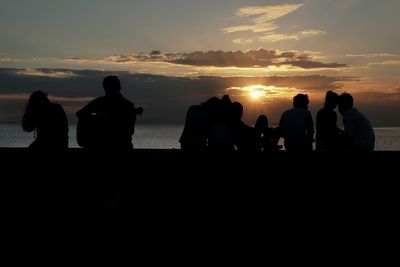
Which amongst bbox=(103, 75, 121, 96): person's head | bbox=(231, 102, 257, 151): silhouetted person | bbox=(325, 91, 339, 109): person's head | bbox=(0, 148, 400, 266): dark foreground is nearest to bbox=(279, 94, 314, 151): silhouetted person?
bbox=(325, 91, 339, 109): person's head

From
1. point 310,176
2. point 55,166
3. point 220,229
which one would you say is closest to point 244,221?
point 220,229

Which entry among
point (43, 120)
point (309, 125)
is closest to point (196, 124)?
point (309, 125)

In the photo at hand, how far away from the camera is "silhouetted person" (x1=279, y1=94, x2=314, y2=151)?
10.4 meters

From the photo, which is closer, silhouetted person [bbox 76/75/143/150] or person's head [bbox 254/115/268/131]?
silhouetted person [bbox 76/75/143/150]

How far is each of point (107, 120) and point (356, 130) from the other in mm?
3765

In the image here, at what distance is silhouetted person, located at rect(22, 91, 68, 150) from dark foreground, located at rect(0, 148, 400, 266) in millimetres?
181

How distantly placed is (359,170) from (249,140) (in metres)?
2.72

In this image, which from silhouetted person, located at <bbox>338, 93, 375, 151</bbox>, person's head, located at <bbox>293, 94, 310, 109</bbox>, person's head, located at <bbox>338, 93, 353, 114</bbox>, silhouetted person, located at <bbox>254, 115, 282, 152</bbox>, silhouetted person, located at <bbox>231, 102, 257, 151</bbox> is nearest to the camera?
silhouetted person, located at <bbox>338, 93, 375, 151</bbox>

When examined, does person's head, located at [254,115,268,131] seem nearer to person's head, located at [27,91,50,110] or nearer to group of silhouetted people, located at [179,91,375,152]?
group of silhouetted people, located at [179,91,375,152]

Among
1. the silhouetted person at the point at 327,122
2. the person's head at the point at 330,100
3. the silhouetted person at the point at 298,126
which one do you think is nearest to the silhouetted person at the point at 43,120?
the silhouetted person at the point at 327,122

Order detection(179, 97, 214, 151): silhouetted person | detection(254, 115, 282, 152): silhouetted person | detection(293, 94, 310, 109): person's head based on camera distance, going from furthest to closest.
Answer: detection(254, 115, 282, 152): silhouetted person, detection(293, 94, 310, 109): person's head, detection(179, 97, 214, 151): silhouetted person

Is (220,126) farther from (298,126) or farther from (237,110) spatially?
(298,126)

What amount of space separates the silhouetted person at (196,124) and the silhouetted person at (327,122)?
6.31 ft

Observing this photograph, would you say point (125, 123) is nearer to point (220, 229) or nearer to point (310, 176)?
point (220, 229)
